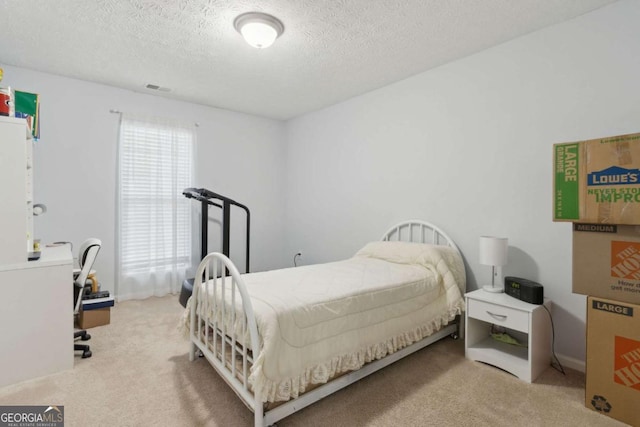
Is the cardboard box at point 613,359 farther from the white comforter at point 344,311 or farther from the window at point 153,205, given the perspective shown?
the window at point 153,205

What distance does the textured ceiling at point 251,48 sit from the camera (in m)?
2.14

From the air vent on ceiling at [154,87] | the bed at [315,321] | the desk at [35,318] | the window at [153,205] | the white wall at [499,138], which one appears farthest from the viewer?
the window at [153,205]

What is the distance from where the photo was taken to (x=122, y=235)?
375cm

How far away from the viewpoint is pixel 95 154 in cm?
361

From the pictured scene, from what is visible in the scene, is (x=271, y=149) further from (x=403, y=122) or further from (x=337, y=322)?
(x=337, y=322)

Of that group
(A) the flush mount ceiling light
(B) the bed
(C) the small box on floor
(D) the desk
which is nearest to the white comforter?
(B) the bed

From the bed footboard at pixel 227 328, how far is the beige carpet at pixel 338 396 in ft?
0.62

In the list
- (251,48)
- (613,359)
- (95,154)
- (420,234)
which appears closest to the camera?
(613,359)

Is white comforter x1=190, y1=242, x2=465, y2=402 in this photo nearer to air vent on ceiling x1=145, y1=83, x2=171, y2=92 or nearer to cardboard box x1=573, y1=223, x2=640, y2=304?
cardboard box x1=573, y1=223, x2=640, y2=304

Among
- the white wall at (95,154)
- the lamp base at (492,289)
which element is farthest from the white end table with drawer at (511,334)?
the white wall at (95,154)

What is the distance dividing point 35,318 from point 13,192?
2.84 ft

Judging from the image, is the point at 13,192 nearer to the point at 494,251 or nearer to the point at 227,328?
the point at 227,328

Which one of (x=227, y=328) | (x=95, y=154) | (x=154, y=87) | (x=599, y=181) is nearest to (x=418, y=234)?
(x=599, y=181)

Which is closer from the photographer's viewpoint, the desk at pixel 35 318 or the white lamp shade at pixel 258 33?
the desk at pixel 35 318
